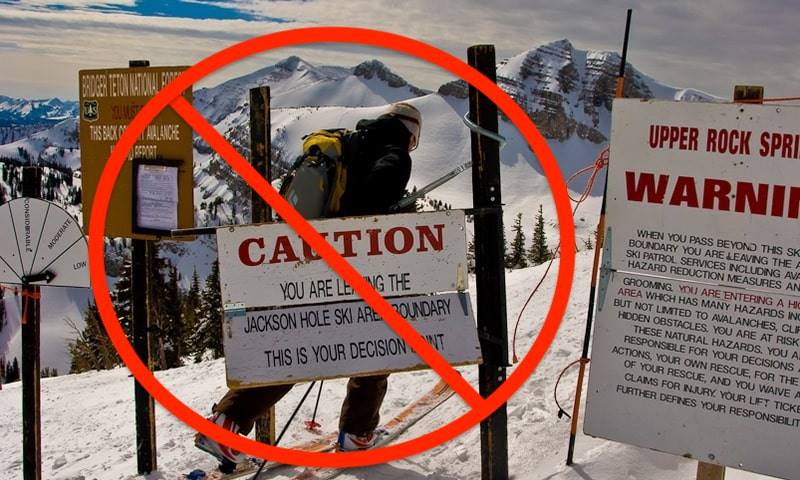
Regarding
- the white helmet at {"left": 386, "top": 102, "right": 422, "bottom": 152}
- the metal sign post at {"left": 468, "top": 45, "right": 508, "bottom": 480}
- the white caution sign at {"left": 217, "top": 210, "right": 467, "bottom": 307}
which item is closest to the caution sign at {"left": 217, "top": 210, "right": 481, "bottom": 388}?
the white caution sign at {"left": 217, "top": 210, "right": 467, "bottom": 307}

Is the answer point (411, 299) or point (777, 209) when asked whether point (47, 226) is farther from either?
point (777, 209)

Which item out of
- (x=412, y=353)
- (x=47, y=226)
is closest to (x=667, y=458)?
(x=412, y=353)

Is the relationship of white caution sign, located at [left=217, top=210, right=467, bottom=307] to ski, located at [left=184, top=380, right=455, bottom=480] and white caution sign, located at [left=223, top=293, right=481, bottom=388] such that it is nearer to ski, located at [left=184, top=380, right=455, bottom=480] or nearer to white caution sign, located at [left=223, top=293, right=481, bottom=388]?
white caution sign, located at [left=223, top=293, right=481, bottom=388]

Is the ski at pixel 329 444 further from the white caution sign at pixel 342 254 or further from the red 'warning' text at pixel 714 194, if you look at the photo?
the red 'warning' text at pixel 714 194

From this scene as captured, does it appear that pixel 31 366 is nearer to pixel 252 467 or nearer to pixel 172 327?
pixel 252 467

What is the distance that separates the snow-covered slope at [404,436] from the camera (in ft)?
15.2

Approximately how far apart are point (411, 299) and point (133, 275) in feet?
8.70

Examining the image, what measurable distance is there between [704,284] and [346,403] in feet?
8.90

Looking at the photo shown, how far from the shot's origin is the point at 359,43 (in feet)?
14.0

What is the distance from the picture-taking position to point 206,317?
39438 millimetres

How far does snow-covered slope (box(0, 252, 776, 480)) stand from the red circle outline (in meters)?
0.17

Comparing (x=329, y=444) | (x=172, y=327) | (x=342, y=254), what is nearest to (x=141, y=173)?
(x=342, y=254)

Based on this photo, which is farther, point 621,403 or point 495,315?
point 495,315

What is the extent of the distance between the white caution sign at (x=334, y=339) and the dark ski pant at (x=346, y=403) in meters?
0.51
